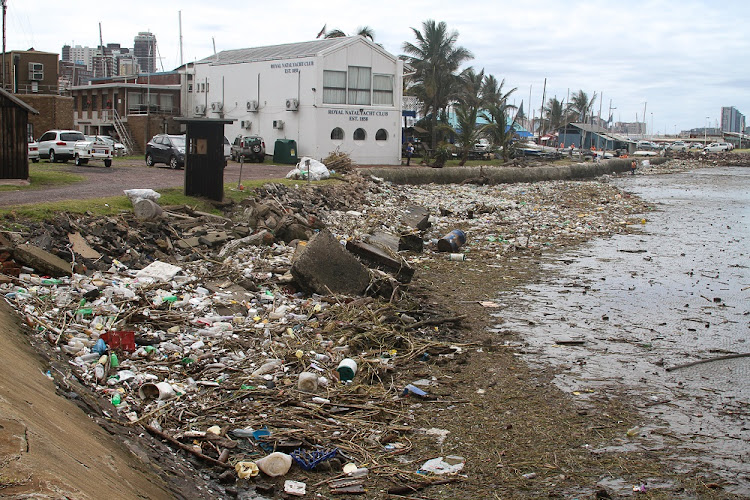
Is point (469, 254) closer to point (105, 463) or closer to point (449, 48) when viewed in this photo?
point (105, 463)

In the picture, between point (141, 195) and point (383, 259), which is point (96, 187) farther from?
point (383, 259)

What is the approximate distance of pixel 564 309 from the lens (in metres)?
11.4

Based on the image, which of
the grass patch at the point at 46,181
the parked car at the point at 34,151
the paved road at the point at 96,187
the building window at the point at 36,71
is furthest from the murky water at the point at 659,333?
the building window at the point at 36,71

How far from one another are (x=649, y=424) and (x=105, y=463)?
4.91 metres

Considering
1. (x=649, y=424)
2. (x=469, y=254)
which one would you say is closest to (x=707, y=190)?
(x=469, y=254)

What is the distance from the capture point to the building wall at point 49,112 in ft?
157

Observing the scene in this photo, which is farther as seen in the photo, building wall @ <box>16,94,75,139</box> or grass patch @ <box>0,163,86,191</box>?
A: building wall @ <box>16,94,75,139</box>

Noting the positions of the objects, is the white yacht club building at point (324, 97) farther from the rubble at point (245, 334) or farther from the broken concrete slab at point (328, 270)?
the broken concrete slab at point (328, 270)

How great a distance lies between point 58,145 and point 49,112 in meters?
Result: 21.4

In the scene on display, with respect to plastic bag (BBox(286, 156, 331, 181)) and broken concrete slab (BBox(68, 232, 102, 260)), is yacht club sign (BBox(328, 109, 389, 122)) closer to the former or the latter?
plastic bag (BBox(286, 156, 331, 181))

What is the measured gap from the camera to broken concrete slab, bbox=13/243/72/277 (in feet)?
30.5

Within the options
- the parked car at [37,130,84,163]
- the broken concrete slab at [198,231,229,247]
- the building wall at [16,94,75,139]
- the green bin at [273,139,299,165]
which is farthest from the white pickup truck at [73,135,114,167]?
the building wall at [16,94,75,139]

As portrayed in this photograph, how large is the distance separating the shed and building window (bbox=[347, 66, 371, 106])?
73.8 ft

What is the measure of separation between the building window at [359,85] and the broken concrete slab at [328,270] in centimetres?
2907
